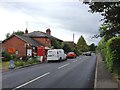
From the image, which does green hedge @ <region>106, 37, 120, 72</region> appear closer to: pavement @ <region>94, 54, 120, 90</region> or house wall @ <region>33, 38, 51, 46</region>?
pavement @ <region>94, 54, 120, 90</region>

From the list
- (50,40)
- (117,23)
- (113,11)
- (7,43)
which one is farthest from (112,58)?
(50,40)

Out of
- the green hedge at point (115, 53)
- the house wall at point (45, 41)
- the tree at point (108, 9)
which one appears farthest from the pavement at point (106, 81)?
the house wall at point (45, 41)

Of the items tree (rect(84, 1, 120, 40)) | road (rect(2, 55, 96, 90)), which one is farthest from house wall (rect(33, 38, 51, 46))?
tree (rect(84, 1, 120, 40))

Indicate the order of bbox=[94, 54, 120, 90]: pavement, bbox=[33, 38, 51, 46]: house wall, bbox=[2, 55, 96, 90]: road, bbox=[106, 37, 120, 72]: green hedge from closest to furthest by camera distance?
bbox=[94, 54, 120, 90]: pavement
bbox=[2, 55, 96, 90]: road
bbox=[106, 37, 120, 72]: green hedge
bbox=[33, 38, 51, 46]: house wall

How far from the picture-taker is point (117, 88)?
1343 centimetres

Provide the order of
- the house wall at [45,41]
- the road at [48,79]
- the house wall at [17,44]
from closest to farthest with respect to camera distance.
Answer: the road at [48,79] → the house wall at [17,44] → the house wall at [45,41]

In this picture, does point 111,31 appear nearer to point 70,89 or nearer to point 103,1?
point 103,1

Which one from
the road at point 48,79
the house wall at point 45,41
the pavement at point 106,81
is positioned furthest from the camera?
the house wall at point 45,41

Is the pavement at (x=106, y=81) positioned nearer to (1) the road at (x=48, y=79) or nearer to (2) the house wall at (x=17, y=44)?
(1) the road at (x=48, y=79)

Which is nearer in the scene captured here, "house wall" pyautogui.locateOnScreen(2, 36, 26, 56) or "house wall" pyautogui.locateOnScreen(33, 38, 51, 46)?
"house wall" pyautogui.locateOnScreen(2, 36, 26, 56)

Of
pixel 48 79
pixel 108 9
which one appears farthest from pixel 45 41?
pixel 108 9

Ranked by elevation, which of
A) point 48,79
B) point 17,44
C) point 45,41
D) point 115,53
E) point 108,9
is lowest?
point 48,79

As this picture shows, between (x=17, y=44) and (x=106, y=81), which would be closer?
(x=106, y=81)

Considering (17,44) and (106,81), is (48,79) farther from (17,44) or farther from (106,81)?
(17,44)
